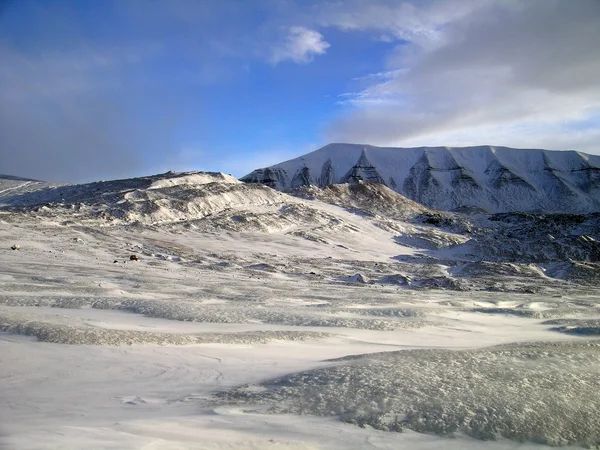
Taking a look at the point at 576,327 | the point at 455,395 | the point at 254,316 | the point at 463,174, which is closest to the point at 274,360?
the point at 455,395

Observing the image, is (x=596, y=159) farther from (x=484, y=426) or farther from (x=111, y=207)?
(x=484, y=426)

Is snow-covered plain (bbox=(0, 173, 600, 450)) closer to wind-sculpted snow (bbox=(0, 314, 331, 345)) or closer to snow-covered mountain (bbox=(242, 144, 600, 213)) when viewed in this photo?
wind-sculpted snow (bbox=(0, 314, 331, 345))

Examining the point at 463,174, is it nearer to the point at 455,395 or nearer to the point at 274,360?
the point at 274,360

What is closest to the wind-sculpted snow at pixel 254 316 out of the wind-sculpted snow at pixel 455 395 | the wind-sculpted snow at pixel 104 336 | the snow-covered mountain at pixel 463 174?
the wind-sculpted snow at pixel 104 336

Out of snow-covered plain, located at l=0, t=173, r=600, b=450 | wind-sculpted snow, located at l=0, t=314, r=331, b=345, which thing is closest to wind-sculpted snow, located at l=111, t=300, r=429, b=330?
snow-covered plain, located at l=0, t=173, r=600, b=450

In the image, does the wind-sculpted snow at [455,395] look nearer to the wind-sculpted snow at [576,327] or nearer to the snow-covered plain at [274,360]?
the snow-covered plain at [274,360]

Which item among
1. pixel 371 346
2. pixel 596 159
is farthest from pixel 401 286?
pixel 596 159
